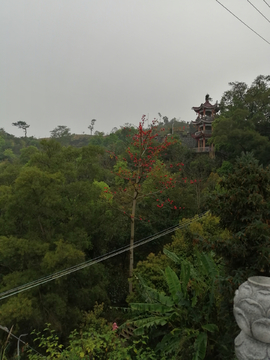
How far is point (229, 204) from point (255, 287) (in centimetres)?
156

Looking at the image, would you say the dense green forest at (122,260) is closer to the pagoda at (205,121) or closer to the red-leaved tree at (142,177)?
the red-leaved tree at (142,177)

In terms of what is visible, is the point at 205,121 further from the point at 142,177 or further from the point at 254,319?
the point at 254,319

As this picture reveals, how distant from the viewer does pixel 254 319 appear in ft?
7.30

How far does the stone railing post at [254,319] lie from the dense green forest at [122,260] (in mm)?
1051

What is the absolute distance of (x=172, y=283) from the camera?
486 centimetres

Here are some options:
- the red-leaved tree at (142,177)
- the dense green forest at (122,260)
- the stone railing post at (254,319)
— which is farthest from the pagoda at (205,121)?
the stone railing post at (254,319)

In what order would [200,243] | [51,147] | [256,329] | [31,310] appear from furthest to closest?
1. [51,147]
2. [31,310]
3. [200,243]
4. [256,329]

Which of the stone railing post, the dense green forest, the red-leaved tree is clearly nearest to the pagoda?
the dense green forest

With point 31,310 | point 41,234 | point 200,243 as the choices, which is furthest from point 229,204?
point 41,234

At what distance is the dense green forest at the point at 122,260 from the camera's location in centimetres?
366

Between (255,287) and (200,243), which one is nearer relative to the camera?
(255,287)

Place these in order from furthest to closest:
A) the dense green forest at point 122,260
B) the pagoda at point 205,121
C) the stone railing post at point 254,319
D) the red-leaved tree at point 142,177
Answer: the pagoda at point 205,121, the red-leaved tree at point 142,177, the dense green forest at point 122,260, the stone railing post at point 254,319

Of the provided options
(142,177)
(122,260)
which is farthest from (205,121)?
(142,177)

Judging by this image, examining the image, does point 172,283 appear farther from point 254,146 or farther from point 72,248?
point 254,146
